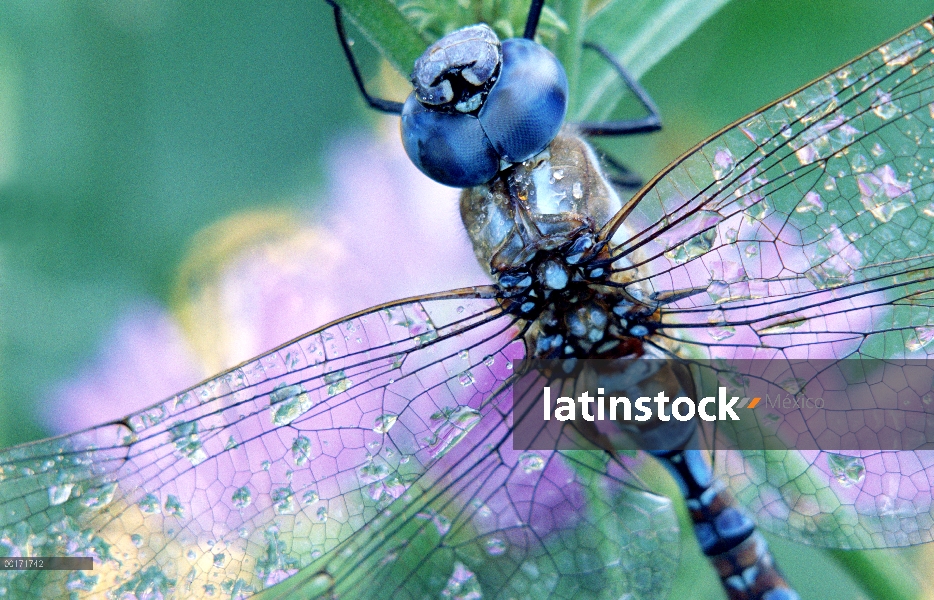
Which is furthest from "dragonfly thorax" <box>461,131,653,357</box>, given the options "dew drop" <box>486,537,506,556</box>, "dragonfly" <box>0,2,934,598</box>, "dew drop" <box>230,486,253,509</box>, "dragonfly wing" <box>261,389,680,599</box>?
"dew drop" <box>230,486,253,509</box>

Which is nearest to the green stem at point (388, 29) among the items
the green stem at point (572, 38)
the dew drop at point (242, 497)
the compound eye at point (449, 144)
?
the compound eye at point (449, 144)

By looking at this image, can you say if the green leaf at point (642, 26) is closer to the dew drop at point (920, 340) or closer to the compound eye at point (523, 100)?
the compound eye at point (523, 100)

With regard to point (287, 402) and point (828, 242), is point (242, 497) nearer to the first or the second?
point (287, 402)

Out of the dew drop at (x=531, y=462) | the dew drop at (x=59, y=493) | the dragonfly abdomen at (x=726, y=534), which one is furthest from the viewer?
the dragonfly abdomen at (x=726, y=534)

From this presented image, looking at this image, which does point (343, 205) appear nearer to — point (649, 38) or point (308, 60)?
point (308, 60)

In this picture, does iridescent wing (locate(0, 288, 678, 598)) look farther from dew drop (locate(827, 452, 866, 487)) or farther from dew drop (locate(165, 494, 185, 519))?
dew drop (locate(827, 452, 866, 487))

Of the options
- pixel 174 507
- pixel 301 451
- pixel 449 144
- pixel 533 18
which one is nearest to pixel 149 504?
pixel 174 507
